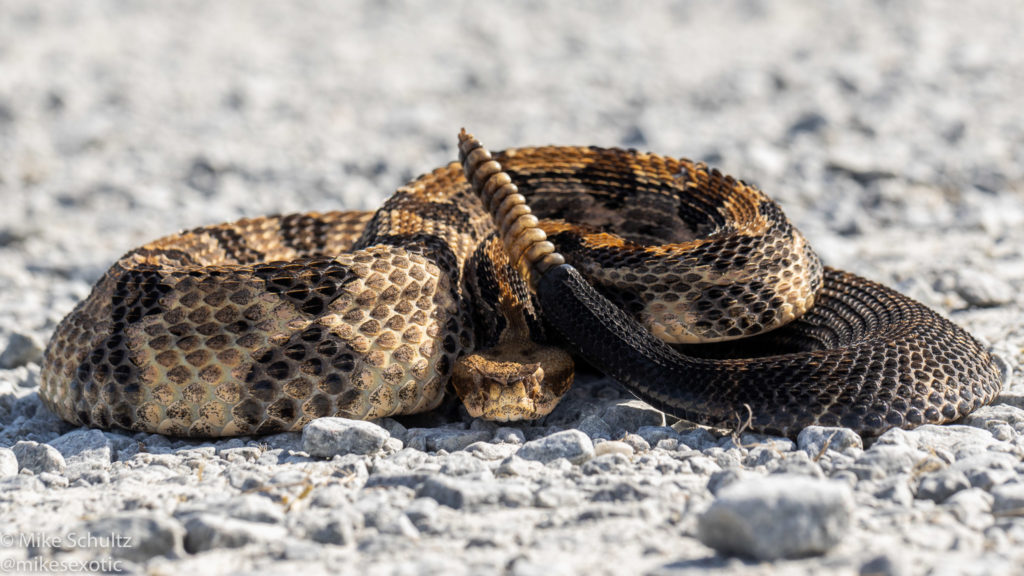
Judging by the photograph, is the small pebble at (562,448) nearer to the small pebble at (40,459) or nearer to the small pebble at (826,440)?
the small pebble at (826,440)

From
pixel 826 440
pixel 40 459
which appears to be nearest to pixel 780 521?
pixel 826 440

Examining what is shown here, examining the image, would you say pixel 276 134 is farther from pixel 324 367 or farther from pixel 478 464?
pixel 478 464

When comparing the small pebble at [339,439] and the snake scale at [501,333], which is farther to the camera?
the snake scale at [501,333]

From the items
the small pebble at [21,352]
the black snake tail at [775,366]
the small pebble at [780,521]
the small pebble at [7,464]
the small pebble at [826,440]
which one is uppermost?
the black snake tail at [775,366]

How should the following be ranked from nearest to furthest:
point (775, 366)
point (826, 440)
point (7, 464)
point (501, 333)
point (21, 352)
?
Result: point (826, 440) < point (7, 464) < point (775, 366) < point (501, 333) < point (21, 352)

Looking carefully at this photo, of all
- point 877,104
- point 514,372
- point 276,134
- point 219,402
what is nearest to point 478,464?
point 514,372

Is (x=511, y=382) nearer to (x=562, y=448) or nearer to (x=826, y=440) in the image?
(x=562, y=448)

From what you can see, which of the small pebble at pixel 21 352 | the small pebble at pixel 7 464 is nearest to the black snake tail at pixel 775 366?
the small pebble at pixel 7 464
